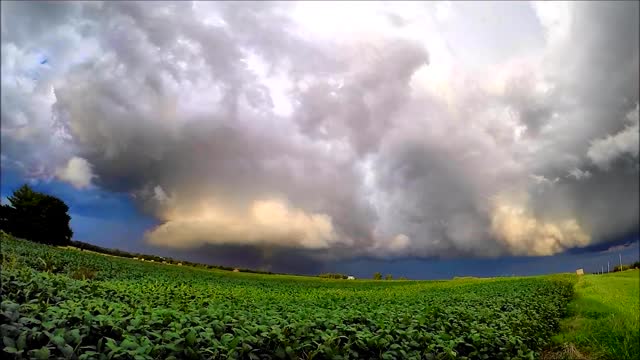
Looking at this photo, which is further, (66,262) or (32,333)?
(66,262)

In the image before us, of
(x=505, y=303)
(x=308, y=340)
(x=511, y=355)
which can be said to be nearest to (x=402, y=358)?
(x=308, y=340)

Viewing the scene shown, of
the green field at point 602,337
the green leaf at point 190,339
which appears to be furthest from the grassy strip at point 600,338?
the green leaf at point 190,339

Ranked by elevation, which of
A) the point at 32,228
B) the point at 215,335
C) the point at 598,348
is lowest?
the point at 598,348

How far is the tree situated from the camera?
2186 inches

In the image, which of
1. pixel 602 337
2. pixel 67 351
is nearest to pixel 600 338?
pixel 602 337

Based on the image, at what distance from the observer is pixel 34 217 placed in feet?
184

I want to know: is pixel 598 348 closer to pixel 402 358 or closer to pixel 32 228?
pixel 402 358

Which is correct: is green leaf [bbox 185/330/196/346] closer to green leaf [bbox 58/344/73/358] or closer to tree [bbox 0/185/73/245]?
green leaf [bbox 58/344/73/358]

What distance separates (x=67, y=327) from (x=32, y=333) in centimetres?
64

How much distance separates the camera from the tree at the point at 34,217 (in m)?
55.5

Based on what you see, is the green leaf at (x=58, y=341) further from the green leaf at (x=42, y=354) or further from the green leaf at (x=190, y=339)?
the green leaf at (x=190, y=339)

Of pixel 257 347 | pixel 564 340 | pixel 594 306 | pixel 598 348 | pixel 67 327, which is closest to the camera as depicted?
pixel 67 327

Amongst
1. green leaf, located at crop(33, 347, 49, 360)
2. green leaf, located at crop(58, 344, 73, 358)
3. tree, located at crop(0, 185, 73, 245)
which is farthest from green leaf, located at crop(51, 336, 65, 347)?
tree, located at crop(0, 185, 73, 245)

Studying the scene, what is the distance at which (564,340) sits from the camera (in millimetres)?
14172
